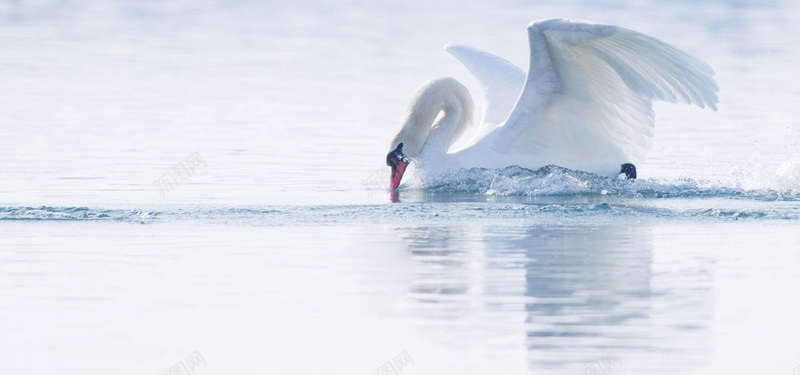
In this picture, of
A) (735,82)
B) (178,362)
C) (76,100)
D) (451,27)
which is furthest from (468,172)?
(451,27)

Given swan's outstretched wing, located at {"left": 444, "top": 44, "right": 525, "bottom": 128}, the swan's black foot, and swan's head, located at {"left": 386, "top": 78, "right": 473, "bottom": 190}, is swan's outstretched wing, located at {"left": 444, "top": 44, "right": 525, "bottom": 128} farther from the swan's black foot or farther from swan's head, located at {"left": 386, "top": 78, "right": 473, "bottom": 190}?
the swan's black foot

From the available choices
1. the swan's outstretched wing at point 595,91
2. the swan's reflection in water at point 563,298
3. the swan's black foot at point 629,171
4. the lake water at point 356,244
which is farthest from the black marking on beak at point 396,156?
the swan's reflection in water at point 563,298

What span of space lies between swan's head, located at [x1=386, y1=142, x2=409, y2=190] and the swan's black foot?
1907 millimetres

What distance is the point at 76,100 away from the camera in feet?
67.8

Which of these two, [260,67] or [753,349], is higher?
[260,67]

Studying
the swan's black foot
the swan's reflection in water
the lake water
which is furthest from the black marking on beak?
the swan's reflection in water

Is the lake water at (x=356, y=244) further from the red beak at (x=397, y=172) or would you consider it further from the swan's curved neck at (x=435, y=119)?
the swan's curved neck at (x=435, y=119)

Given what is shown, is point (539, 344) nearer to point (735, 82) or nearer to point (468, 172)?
point (468, 172)

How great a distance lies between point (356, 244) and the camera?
9969 millimetres

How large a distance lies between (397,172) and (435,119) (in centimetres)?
97

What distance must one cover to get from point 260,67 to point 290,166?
12.2 m

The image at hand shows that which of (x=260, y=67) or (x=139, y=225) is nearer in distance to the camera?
(x=139, y=225)

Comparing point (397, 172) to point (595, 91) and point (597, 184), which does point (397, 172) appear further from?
point (595, 91)

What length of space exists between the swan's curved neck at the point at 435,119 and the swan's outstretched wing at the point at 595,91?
33.4 inches
